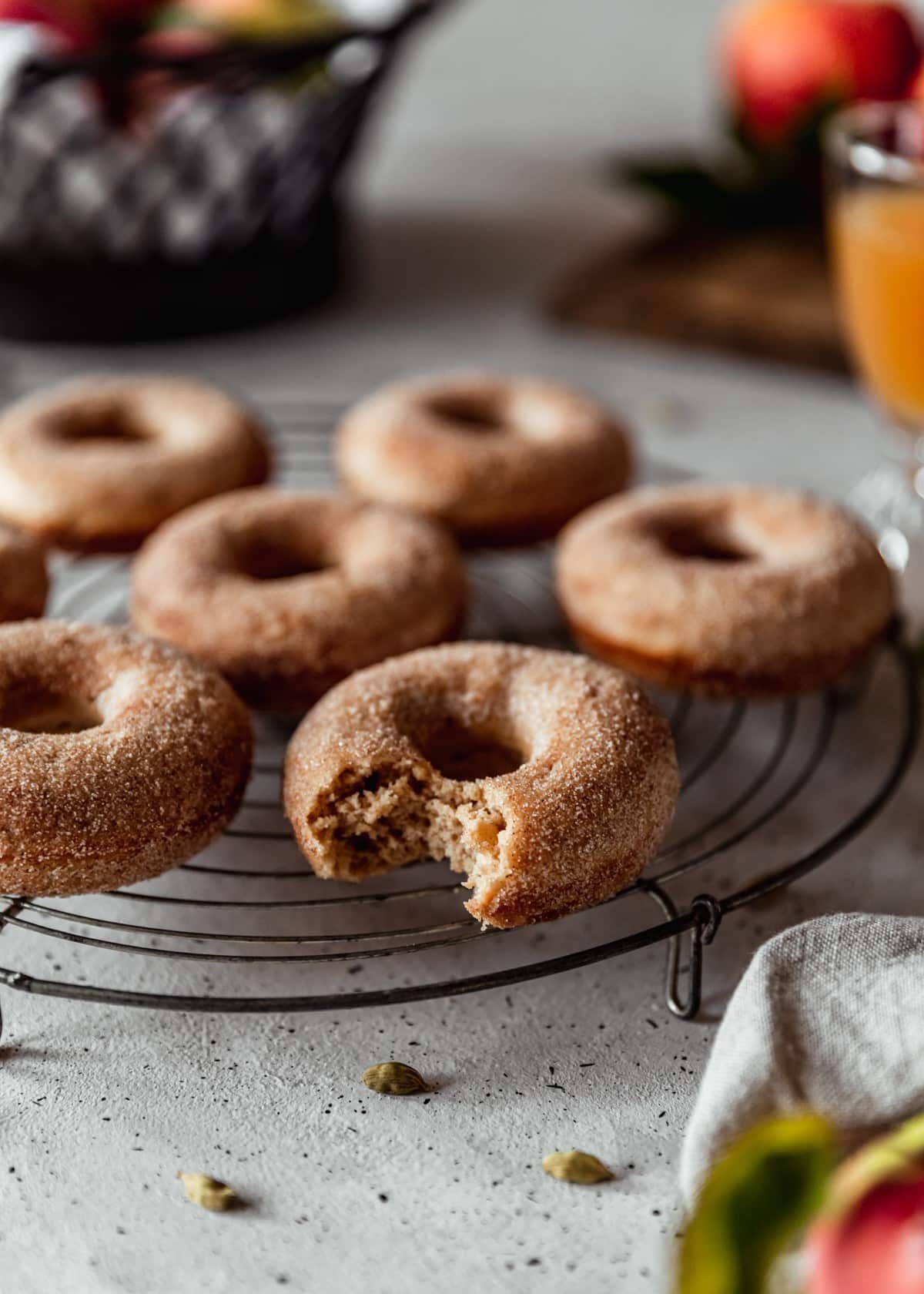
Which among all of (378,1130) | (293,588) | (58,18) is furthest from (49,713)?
(58,18)

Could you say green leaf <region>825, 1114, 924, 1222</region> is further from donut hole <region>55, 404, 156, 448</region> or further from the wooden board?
the wooden board

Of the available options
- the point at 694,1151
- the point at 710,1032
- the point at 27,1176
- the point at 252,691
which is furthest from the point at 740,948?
the point at 27,1176

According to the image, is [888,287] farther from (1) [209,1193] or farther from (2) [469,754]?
(1) [209,1193]

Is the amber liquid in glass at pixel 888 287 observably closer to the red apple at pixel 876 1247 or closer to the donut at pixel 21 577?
the donut at pixel 21 577

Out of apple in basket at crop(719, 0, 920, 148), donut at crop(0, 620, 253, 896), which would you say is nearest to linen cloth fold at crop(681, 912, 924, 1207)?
donut at crop(0, 620, 253, 896)

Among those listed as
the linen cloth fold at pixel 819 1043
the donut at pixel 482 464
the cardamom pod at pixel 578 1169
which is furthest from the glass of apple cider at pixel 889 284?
the cardamom pod at pixel 578 1169
